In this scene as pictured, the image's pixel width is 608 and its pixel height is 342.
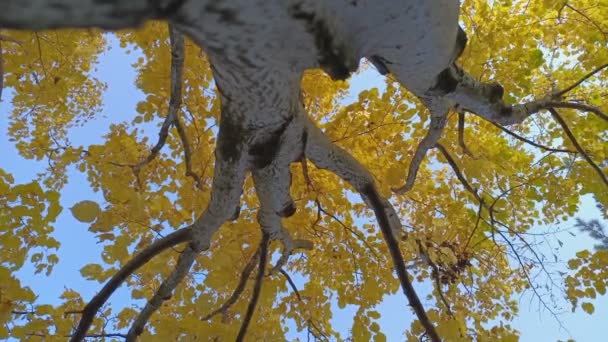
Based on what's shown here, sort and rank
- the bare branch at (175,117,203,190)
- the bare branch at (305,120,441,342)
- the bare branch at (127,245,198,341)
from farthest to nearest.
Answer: the bare branch at (175,117,203,190) < the bare branch at (127,245,198,341) < the bare branch at (305,120,441,342)

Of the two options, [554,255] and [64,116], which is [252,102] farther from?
[64,116]

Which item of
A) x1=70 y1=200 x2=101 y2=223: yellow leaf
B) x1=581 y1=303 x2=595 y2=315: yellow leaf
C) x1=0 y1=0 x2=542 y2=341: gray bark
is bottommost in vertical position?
Answer: x1=581 y1=303 x2=595 y2=315: yellow leaf

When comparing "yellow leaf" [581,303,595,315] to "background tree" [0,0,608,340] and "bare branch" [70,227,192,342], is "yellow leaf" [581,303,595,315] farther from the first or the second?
"bare branch" [70,227,192,342]

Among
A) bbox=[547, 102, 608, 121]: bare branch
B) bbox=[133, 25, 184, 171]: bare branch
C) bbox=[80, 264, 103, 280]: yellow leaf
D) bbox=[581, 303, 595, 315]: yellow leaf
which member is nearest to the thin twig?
bbox=[547, 102, 608, 121]: bare branch

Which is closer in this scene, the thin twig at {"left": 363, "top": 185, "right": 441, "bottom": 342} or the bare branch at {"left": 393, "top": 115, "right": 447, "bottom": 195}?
the thin twig at {"left": 363, "top": 185, "right": 441, "bottom": 342}

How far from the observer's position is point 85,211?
190cm

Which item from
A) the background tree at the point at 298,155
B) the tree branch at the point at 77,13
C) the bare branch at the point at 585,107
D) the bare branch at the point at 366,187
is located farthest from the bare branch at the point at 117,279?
the bare branch at the point at 585,107

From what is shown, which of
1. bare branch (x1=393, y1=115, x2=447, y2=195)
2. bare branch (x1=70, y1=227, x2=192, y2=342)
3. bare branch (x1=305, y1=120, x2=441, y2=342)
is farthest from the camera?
bare branch (x1=393, y1=115, x2=447, y2=195)

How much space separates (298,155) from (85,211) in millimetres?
1084

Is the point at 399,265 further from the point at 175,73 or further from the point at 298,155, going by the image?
the point at 175,73

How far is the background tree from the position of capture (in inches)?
44.1

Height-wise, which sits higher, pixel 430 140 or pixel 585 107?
pixel 430 140

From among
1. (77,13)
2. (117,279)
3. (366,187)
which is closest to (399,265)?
(366,187)

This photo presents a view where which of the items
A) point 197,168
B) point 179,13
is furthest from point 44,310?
point 179,13
